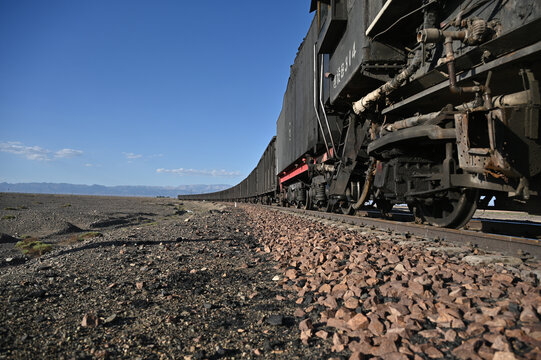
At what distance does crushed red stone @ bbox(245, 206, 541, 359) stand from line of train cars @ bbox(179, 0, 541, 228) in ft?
3.43

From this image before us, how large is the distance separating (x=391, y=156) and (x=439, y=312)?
3.01 meters

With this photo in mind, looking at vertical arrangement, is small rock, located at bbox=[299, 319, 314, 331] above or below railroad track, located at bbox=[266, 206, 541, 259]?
below

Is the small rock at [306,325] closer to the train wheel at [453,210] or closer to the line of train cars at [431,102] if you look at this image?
the line of train cars at [431,102]

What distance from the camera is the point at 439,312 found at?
6.10 ft

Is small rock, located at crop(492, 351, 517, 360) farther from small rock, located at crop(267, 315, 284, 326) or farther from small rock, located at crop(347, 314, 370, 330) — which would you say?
small rock, located at crop(267, 315, 284, 326)

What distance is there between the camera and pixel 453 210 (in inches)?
171

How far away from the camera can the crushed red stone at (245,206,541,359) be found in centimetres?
154

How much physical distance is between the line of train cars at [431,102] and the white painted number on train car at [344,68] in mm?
25

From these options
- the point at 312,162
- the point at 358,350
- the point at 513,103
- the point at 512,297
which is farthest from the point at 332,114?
the point at 358,350

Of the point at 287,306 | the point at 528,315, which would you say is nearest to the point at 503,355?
the point at 528,315

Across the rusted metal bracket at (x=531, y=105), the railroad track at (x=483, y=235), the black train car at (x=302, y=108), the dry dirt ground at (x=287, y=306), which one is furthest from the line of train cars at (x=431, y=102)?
the dry dirt ground at (x=287, y=306)

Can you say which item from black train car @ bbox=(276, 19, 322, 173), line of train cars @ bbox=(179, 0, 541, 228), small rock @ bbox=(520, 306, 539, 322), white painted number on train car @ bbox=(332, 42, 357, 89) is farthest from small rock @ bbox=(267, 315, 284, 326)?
black train car @ bbox=(276, 19, 322, 173)

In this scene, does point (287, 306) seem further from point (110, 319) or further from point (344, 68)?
point (344, 68)

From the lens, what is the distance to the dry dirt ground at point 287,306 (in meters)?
1.67
